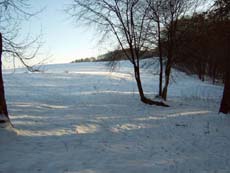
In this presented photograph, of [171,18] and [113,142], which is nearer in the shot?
[113,142]

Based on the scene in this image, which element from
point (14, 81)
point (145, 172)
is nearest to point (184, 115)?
point (145, 172)

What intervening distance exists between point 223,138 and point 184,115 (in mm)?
3557

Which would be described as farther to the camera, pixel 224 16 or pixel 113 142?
pixel 224 16

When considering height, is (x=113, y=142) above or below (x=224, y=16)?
below

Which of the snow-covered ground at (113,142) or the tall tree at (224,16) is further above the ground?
the tall tree at (224,16)

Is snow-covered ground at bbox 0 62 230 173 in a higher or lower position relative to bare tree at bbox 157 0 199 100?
lower

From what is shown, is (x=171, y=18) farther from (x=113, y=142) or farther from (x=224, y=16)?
(x=113, y=142)

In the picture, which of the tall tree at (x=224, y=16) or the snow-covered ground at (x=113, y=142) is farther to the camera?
the tall tree at (x=224, y=16)

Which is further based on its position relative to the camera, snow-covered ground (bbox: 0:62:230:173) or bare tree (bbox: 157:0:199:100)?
bare tree (bbox: 157:0:199:100)

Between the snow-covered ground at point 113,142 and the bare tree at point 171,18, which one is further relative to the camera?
the bare tree at point 171,18

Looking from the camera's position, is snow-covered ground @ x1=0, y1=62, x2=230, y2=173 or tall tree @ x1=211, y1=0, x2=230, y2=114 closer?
snow-covered ground @ x1=0, y1=62, x2=230, y2=173

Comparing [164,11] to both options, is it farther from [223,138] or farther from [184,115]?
[223,138]

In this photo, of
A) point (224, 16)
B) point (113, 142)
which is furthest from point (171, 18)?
point (113, 142)

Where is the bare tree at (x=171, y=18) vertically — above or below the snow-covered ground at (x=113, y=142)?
above
